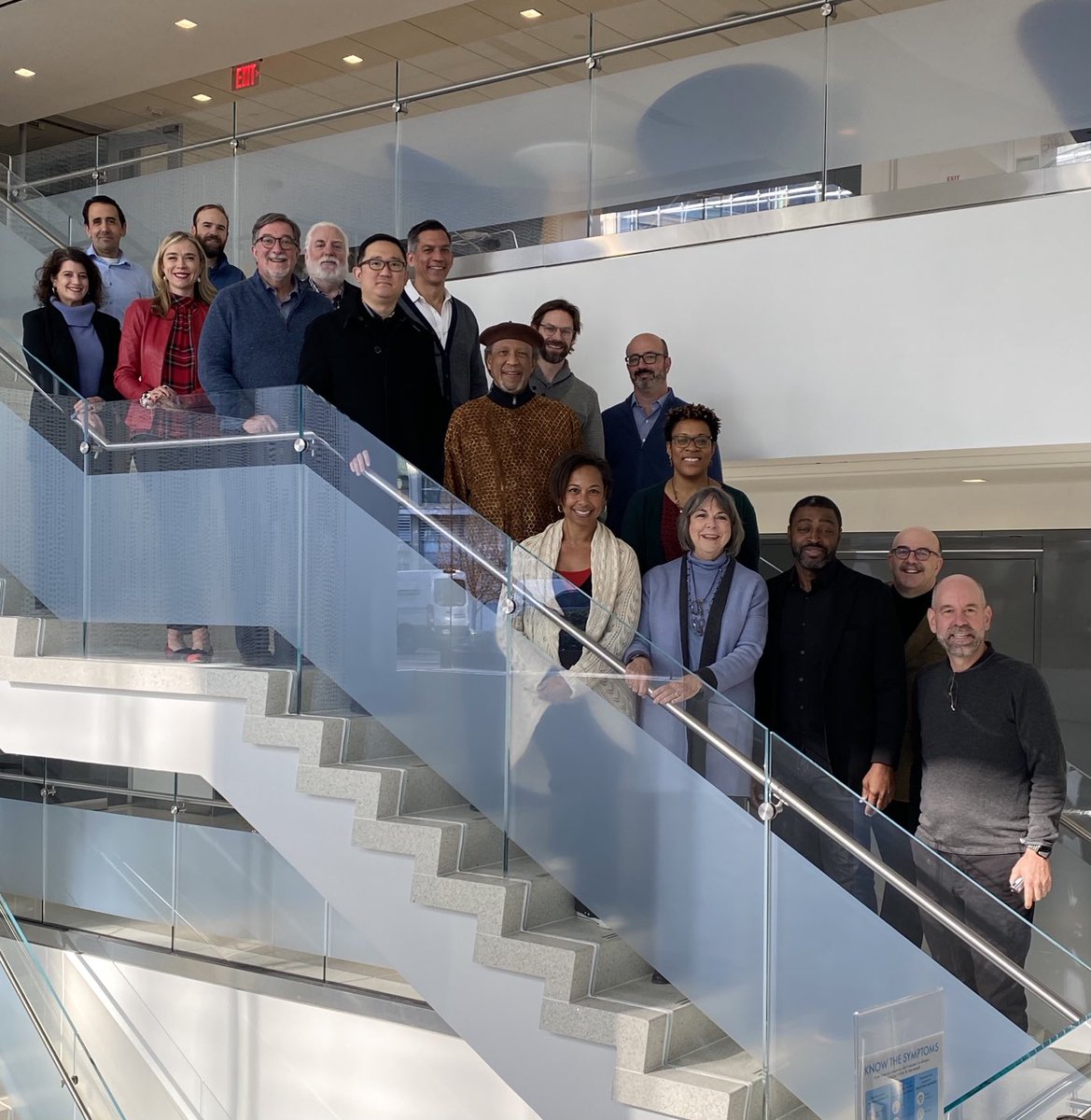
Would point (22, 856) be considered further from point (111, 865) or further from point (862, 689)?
point (862, 689)

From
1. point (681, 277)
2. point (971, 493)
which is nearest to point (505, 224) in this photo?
point (681, 277)

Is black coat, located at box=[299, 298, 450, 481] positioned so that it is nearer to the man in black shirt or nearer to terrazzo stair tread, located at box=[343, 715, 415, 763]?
terrazzo stair tread, located at box=[343, 715, 415, 763]

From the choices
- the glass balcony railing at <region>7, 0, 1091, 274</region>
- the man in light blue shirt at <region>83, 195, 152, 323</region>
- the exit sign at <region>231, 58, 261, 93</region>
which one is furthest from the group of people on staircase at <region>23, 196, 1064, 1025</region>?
the exit sign at <region>231, 58, 261, 93</region>

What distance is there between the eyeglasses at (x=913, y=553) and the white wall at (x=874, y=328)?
1.19 meters

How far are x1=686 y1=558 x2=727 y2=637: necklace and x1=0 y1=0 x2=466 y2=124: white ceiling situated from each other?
514 cm

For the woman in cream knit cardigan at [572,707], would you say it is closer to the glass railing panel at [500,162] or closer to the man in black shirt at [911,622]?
the man in black shirt at [911,622]

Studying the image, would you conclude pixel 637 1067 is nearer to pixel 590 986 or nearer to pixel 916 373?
pixel 590 986

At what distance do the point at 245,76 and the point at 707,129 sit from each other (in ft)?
20.9

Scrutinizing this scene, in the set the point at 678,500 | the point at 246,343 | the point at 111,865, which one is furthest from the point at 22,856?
the point at 678,500

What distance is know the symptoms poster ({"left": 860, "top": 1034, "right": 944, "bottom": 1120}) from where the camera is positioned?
1.94 m

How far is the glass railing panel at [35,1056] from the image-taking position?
5.12 metres

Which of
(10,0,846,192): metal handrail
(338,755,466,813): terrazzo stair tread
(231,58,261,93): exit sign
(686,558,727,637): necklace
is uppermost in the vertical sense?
(231,58,261,93): exit sign

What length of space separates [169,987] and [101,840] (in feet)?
3.74

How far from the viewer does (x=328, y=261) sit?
18.4ft
